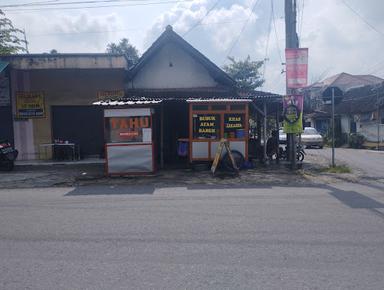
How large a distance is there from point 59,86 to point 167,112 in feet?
15.4

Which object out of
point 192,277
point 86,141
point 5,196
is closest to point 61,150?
point 86,141

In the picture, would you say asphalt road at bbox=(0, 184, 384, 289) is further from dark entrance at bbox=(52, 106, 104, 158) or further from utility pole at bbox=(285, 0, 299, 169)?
dark entrance at bbox=(52, 106, 104, 158)

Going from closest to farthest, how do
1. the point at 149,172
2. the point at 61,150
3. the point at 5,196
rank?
the point at 5,196
the point at 149,172
the point at 61,150

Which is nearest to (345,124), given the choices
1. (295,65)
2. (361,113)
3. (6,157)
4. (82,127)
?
(361,113)

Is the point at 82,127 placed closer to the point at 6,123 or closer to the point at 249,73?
the point at 6,123

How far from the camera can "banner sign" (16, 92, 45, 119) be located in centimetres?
1723

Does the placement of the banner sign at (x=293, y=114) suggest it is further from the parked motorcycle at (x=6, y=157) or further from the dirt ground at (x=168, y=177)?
the parked motorcycle at (x=6, y=157)

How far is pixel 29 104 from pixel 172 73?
6.15 m

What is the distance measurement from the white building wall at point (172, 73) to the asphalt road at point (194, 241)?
882 centimetres

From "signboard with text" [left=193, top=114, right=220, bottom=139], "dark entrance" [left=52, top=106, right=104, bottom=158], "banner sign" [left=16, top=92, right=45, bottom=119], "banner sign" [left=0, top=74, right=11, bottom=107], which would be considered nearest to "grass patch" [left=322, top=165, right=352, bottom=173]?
"signboard with text" [left=193, top=114, right=220, bottom=139]

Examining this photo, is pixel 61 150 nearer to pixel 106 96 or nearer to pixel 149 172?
pixel 106 96

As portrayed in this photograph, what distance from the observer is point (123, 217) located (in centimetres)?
751

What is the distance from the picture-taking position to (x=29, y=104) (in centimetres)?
1727

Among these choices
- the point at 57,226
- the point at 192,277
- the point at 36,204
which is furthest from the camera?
the point at 36,204
